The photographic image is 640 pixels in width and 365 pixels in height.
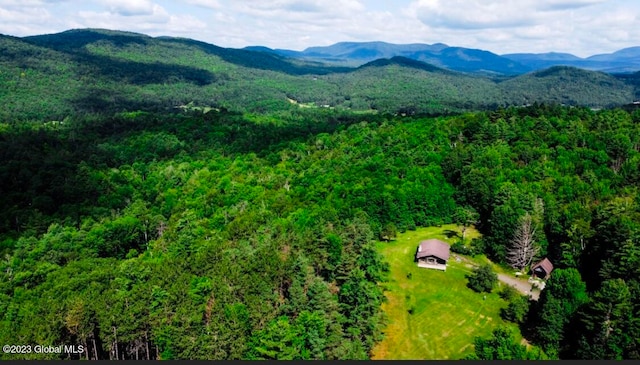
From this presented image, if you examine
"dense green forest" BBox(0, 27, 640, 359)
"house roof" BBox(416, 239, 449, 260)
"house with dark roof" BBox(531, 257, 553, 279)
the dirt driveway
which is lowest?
the dirt driveway

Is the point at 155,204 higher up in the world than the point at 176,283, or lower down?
lower down

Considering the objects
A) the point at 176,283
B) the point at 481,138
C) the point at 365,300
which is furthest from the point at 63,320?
the point at 481,138

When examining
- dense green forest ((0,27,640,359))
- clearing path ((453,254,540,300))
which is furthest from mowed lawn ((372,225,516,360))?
dense green forest ((0,27,640,359))

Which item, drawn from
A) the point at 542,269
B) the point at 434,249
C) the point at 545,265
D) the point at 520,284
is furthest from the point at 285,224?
Result: the point at 545,265

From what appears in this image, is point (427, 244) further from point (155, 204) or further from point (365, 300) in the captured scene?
point (155, 204)

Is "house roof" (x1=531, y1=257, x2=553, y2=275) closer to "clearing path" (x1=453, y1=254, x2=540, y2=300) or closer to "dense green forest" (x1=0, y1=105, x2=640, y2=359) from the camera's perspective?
"dense green forest" (x1=0, y1=105, x2=640, y2=359)

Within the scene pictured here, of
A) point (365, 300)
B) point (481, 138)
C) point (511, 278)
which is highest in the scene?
point (481, 138)
